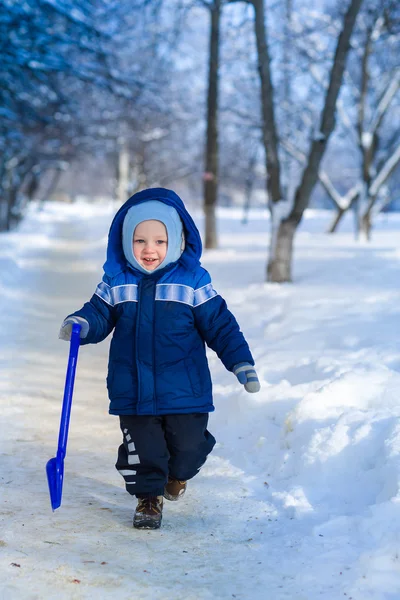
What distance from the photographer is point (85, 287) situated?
11875 mm

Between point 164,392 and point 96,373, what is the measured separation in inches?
124

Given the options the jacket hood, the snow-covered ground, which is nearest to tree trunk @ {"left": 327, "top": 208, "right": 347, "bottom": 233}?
the snow-covered ground

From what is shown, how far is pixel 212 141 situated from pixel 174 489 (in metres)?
13.5

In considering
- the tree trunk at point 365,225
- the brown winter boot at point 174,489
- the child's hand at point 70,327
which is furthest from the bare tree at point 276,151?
the tree trunk at point 365,225

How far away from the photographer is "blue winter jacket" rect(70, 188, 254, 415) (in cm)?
342

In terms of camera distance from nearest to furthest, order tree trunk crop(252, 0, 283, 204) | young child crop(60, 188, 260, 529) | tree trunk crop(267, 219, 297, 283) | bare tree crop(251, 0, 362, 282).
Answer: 1. young child crop(60, 188, 260, 529)
2. bare tree crop(251, 0, 362, 282)
3. tree trunk crop(252, 0, 283, 204)
4. tree trunk crop(267, 219, 297, 283)

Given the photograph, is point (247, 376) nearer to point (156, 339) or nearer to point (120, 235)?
point (156, 339)

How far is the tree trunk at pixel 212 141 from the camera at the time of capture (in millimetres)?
15516

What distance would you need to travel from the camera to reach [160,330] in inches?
135

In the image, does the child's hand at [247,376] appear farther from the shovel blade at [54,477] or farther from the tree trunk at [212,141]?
the tree trunk at [212,141]

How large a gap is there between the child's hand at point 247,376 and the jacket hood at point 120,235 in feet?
1.72

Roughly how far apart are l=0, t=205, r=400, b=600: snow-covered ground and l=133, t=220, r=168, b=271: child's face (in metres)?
1.19

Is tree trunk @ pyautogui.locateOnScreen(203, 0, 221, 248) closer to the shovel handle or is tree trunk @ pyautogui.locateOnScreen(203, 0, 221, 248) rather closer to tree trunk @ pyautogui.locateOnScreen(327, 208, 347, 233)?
tree trunk @ pyautogui.locateOnScreen(327, 208, 347, 233)

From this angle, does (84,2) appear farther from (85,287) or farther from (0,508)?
(0,508)
